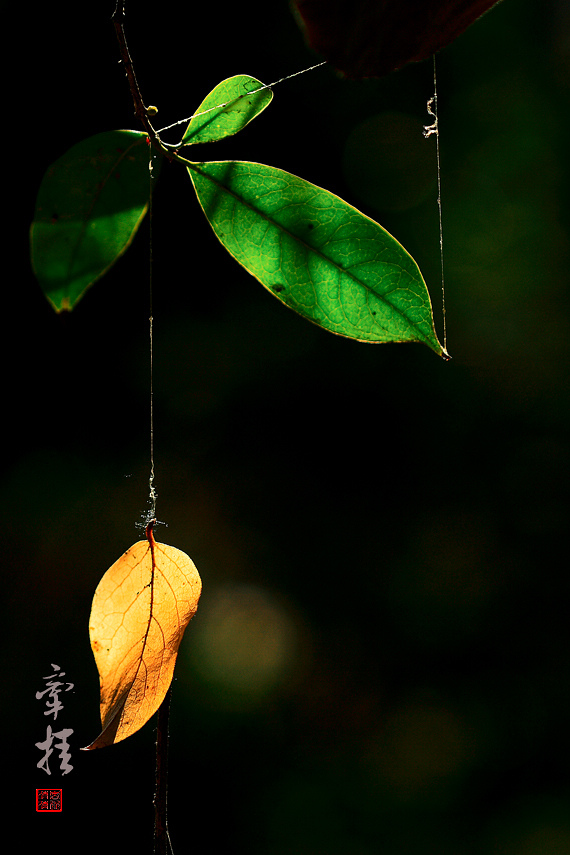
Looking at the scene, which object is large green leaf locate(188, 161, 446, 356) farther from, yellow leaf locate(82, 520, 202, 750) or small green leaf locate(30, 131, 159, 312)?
yellow leaf locate(82, 520, 202, 750)

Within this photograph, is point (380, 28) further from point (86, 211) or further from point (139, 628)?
point (139, 628)

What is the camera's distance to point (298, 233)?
286 mm

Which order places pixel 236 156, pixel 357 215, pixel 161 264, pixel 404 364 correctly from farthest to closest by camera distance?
pixel 404 364 < pixel 161 264 < pixel 236 156 < pixel 357 215

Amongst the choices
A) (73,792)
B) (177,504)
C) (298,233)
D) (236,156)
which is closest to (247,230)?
(298,233)

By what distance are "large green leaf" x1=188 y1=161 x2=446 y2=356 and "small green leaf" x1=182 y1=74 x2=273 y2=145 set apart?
0.02m

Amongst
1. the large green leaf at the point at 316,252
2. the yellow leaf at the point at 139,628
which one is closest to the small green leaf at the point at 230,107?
the large green leaf at the point at 316,252

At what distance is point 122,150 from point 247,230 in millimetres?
67

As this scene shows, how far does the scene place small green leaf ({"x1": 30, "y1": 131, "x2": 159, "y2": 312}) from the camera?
269mm

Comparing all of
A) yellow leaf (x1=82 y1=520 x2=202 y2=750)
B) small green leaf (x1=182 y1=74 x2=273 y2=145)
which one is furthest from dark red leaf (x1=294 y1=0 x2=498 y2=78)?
yellow leaf (x1=82 y1=520 x2=202 y2=750)

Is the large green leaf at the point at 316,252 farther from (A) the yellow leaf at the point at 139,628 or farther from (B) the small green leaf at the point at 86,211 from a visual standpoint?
(A) the yellow leaf at the point at 139,628

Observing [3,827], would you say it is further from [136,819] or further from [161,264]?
[161,264]

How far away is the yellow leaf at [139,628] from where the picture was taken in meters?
0.25

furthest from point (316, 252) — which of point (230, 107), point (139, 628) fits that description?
point (139, 628)

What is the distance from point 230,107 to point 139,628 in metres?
0.25
